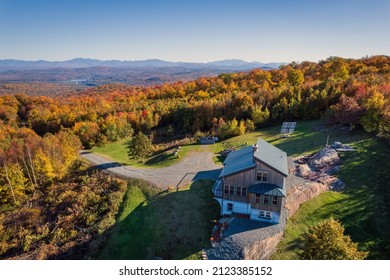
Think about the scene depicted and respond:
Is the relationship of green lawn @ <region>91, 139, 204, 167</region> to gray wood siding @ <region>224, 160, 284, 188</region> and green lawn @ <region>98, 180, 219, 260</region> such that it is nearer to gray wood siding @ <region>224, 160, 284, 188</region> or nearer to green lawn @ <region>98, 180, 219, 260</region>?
green lawn @ <region>98, 180, 219, 260</region>

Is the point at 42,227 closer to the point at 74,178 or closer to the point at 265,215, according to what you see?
the point at 74,178

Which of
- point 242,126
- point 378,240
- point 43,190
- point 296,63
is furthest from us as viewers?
point 296,63

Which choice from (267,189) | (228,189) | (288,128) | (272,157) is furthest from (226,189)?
(288,128)

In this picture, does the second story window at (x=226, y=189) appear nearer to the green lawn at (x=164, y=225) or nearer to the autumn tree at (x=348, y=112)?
the green lawn at (x=164, y=225)

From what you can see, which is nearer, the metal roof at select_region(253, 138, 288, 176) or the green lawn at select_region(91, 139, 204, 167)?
the metal roof at select_region(253, 138, 288, 176)

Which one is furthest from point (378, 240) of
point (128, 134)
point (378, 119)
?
point (128, 134)

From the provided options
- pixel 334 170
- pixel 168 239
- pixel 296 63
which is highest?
pixel 296 63

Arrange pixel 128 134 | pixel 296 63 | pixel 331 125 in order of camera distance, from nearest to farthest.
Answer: pixel 331 125
pixel 128 134
pixel 296 63

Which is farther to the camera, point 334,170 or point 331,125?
point 331,125

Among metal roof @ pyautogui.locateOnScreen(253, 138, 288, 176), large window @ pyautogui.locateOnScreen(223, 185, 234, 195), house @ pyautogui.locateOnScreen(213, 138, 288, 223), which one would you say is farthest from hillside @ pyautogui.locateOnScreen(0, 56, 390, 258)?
large window @ pyautogui.locateOnScreen(223, 185, 234, 195)
